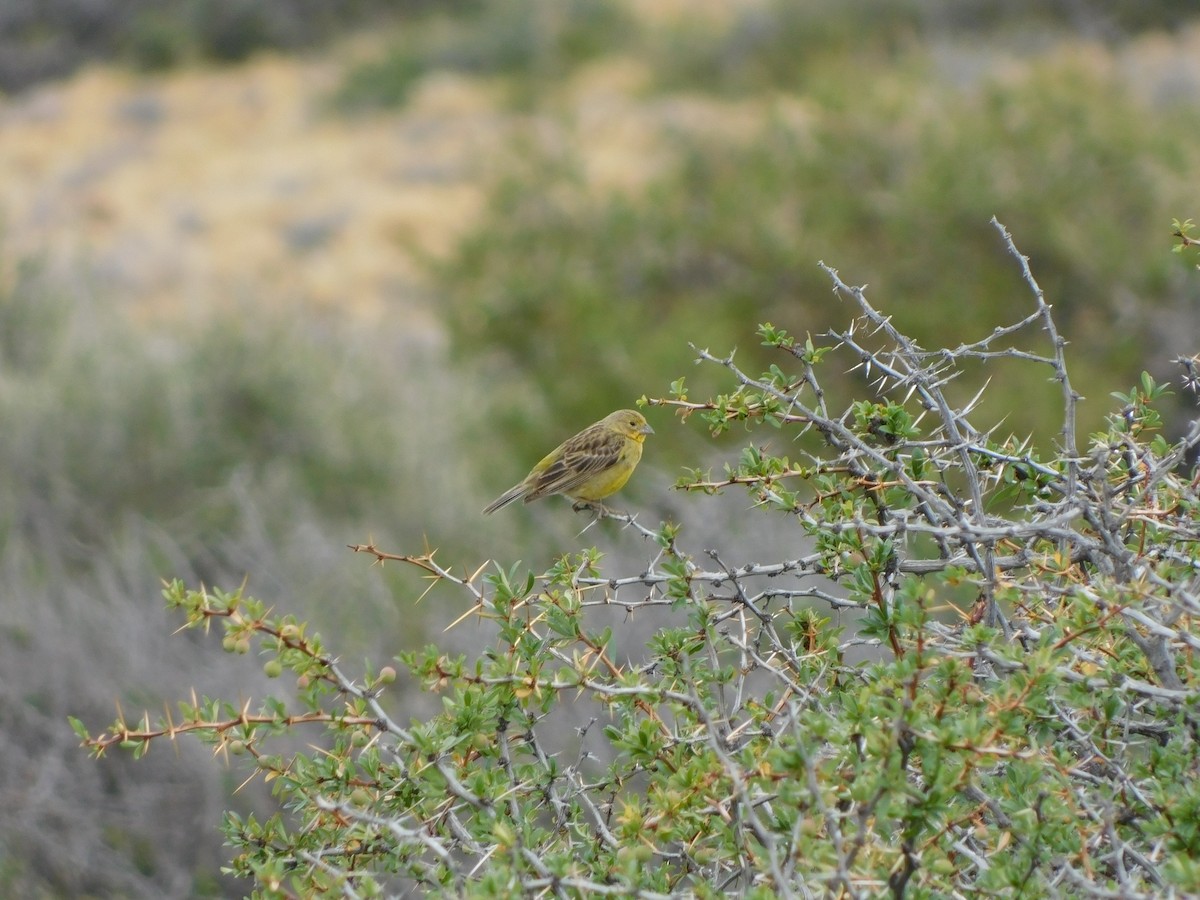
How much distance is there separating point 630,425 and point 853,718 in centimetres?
388

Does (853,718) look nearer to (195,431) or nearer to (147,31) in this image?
(195,431)

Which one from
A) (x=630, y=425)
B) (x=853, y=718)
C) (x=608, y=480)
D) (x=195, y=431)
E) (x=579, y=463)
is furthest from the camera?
(x=195, y=431)

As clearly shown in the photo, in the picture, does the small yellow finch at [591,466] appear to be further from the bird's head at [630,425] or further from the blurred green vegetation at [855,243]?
the blurred green vegetation at [855,243]

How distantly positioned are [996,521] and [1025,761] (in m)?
0.58

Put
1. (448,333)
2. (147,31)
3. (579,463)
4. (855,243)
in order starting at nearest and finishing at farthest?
(579,463) → (855,243) → (448,333) → (147,31)

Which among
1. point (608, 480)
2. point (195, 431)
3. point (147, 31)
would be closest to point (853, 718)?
Answer: point (608, 480)

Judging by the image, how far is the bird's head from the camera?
5.88 metres

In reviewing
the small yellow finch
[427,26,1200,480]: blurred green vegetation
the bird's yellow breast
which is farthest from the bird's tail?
[427,26,1200,480]: blurred green vegetation

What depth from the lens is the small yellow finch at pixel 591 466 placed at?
5.70 meters

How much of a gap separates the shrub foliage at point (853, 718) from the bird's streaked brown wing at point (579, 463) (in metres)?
2.66

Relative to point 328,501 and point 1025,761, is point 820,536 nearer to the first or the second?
point 1025,761

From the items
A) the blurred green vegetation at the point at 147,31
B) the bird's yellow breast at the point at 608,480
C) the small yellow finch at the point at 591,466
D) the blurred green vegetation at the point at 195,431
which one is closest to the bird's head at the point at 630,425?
the small yellow finch at the point at 591,466

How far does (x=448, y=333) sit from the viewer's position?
13.5 meters

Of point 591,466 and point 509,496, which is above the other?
point 591,466
